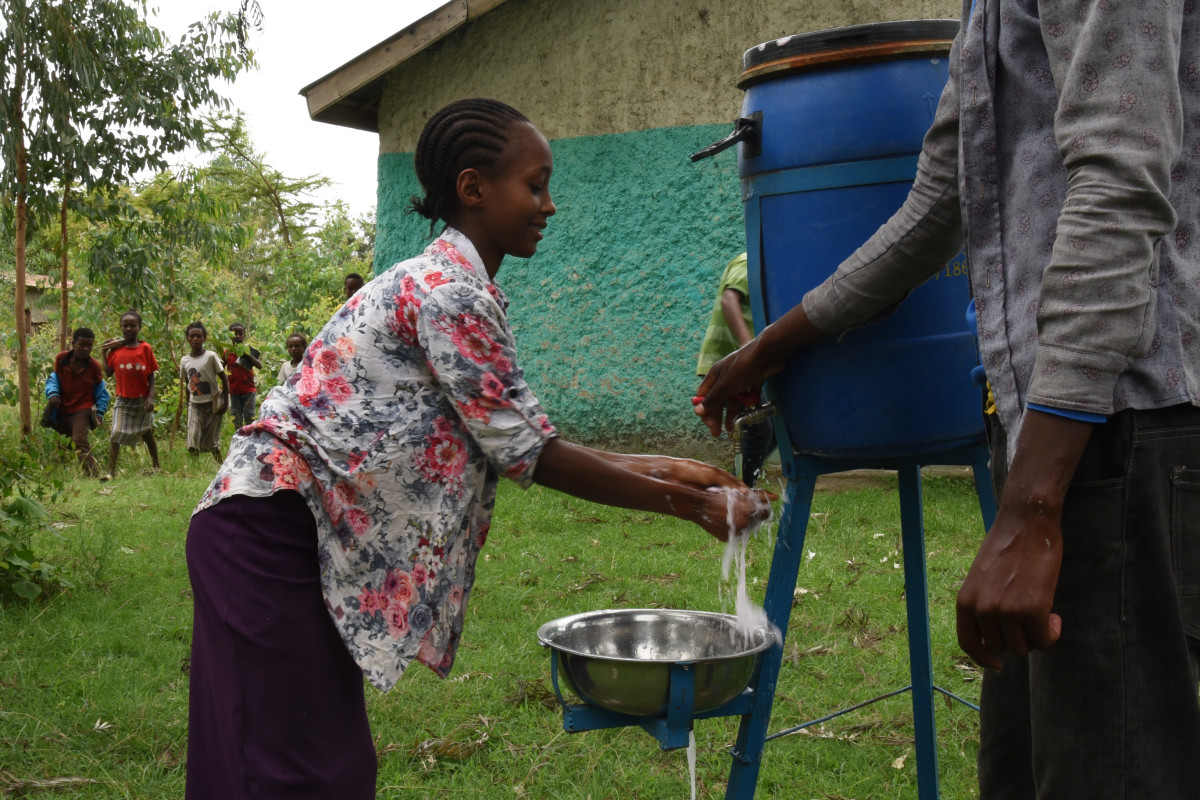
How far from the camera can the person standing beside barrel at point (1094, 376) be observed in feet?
3.93

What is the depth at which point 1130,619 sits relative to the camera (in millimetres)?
1269

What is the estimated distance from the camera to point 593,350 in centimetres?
704

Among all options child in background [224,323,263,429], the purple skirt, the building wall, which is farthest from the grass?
child in background [224,323,263,429]

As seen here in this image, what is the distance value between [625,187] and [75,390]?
5.28m

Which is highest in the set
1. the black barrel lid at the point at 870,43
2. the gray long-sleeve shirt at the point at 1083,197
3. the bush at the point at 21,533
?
the black barrel lid at the point at 870,43

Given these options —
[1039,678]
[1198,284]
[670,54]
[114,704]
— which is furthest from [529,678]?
[670,54]

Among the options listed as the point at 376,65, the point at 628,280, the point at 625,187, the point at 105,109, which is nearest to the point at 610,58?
the point at 625,187

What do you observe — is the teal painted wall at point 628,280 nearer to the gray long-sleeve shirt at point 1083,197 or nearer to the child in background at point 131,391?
→ the child in background at point 131,391

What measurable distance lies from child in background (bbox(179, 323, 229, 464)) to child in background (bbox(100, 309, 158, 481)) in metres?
0.54

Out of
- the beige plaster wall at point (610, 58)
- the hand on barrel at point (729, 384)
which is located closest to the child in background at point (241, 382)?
the beige plaster wall at point (610, 58)

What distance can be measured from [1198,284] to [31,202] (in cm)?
837

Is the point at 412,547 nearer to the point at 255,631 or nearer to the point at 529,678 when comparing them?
the point at 255,631

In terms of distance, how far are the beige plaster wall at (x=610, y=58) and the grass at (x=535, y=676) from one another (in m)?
2.82

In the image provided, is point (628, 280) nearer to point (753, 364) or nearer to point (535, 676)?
point (535, 676)
